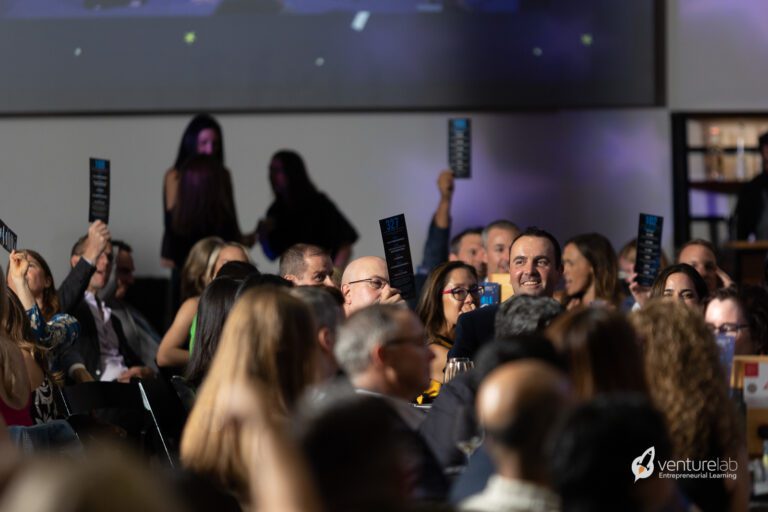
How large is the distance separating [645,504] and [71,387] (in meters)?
3.60

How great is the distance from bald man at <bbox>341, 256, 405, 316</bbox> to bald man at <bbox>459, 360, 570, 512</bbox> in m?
3.12

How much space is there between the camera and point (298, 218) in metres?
9.16

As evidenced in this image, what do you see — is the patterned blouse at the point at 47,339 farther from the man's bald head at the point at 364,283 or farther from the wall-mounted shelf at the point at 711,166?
the wall-mounted shelf at the point at 711,166

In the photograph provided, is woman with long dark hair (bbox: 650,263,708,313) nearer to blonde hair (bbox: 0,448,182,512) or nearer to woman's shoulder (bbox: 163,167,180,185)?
woman's shoulder (bbox: 163,167,180,185)

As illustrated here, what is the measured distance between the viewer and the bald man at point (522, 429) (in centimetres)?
244

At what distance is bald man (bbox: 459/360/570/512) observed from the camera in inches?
96.0

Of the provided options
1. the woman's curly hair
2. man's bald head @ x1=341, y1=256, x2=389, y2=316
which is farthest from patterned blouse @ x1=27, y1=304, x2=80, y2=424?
the woman's curly hair

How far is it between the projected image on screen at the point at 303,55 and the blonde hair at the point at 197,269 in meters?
3.06

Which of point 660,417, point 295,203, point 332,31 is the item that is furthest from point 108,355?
point 660,417

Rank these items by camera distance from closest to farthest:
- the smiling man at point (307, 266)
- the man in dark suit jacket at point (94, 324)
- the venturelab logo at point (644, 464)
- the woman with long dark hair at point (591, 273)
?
the venturelab logo at point (644, 464) → the smiling man at point (307, 266) → the man in dark suit jacket at point (94, 324) → the woman with long dark hair at point (591, 273)

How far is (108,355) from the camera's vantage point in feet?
23.6

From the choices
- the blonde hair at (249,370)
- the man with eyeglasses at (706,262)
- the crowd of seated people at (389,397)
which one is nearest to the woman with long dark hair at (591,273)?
the crowd of seated people at (389,397)

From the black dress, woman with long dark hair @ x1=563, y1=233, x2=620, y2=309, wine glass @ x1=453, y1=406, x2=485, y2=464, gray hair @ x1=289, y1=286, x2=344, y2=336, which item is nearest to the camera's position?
wine glass @ x1=453, y1=406, x2=485, y2=464

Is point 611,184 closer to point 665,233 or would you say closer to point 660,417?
point 665,233
